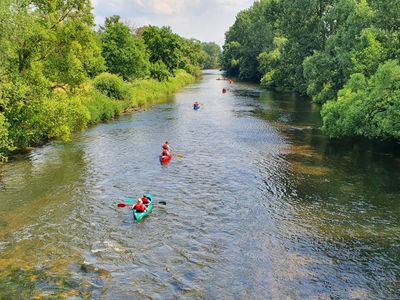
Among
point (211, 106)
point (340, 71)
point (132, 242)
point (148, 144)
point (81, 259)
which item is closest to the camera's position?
point (81, 259)

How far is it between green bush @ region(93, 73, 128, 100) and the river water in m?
18.0

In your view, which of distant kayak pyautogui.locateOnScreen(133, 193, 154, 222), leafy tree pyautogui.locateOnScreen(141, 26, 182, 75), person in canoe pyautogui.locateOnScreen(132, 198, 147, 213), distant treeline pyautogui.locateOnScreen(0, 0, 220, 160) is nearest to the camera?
distant kayak pyautogui.locateOnScreen(133, 193, 154, 222)

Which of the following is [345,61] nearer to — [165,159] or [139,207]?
[165,159]

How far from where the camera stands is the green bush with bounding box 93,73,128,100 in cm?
6050

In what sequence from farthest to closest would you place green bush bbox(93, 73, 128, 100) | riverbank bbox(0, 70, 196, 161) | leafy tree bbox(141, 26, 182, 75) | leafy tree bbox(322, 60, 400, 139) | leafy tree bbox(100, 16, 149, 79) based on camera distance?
1. leafy tree bbox(141, 26, 182, 75)
2. leafy tree bbox(100, 16, 149, 79)
3. green bush bbox(93, 73, 128, 100)
4. riverbank bbox(0, 70, 196, 161)
5. leafy tree bbox(322, 60, 400, 139)

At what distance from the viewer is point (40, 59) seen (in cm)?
3706

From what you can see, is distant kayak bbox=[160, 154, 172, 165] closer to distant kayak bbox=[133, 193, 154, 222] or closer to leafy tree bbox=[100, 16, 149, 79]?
distant kayak bbox=[133, 193, 154, 222]

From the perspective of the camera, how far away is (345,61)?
53.6 metres

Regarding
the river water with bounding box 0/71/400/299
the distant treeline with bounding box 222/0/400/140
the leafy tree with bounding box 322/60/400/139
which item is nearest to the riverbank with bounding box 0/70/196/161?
the river water with bounding box 0/71/400/299

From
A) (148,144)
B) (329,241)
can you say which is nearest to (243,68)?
(148,144)

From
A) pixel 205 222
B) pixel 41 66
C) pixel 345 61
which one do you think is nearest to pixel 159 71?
pixel 345 61

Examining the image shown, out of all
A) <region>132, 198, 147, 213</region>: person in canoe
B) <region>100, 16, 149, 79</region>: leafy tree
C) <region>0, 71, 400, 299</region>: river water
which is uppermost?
<region>100, 16, 149, 79</region>: leafy tree

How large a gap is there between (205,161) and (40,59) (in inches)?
705

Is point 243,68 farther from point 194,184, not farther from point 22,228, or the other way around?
point 22,228
